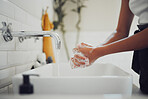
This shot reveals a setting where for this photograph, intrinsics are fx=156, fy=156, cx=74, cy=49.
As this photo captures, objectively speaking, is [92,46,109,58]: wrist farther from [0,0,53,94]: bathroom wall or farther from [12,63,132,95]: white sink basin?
[0,0,53,94]: bathroom wall

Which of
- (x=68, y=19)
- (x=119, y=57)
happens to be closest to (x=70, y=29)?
(x=68, y=19)

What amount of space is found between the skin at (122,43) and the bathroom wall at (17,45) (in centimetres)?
30

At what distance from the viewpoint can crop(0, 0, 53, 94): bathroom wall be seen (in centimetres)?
62

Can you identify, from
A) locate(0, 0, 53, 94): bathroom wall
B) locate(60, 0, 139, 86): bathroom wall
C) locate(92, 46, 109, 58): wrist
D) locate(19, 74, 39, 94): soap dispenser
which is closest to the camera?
locate(19, 74, 39, 94): soap dispenser

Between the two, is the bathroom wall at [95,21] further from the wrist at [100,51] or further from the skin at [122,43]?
the wrist at [100,51]

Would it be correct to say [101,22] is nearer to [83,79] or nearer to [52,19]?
[52,19]

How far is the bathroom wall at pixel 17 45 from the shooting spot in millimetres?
616

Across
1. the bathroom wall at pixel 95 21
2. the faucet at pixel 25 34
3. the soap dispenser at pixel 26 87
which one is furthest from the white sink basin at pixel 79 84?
the bathroom wall at pixel 95 21

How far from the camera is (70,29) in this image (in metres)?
1.67

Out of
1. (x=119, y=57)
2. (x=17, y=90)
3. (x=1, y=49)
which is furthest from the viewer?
(x=119, y=57)

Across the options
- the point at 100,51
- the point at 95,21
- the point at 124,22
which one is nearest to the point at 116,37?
the point at 124,22

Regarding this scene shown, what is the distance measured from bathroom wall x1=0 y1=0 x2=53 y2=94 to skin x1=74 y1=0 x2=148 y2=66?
0.30m

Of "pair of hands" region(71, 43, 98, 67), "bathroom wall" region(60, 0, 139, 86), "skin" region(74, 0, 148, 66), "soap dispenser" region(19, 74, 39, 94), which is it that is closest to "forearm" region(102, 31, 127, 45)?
"skin" region(74, 0, 148, 66)

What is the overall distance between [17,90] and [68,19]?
1322 millimetres
